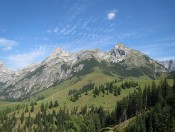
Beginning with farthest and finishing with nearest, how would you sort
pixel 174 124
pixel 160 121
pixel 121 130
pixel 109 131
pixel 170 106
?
pixel 109 131 < pixel 121 130 < pixel 170 106 < pixel 160 121 < pixel 174 124

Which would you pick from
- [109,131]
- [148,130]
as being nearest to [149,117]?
[148,130]

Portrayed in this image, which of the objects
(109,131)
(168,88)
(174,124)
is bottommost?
(109,131)

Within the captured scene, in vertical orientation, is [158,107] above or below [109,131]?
above

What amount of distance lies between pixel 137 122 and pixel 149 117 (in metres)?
8.73

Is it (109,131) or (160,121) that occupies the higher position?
(160,121)

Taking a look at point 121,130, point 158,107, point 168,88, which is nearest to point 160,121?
point 158,107

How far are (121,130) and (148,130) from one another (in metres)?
29.8

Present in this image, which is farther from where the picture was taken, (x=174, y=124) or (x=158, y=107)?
(x=158, y=107)

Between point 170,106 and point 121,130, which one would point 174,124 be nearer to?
point 170,106

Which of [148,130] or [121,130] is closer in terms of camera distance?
[148,130]

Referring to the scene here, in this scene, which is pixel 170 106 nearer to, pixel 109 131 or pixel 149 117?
pixel 149 117

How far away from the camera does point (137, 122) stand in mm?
159875

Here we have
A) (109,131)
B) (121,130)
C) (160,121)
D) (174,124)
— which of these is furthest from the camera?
(109,131)

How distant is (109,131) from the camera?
191 m
